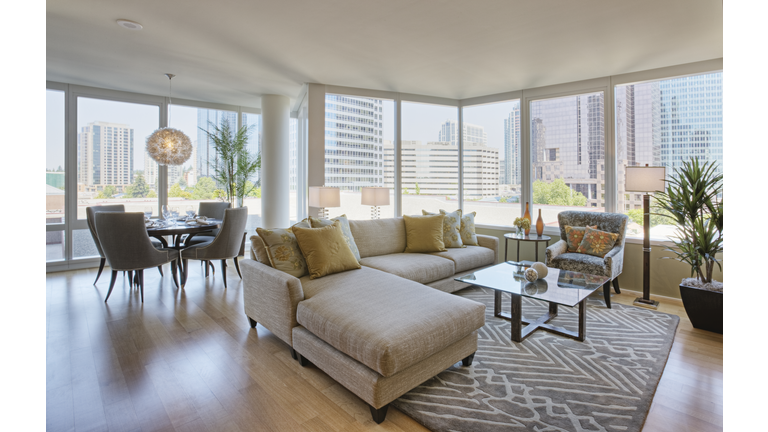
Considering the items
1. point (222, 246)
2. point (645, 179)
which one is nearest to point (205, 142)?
point (222, 246)

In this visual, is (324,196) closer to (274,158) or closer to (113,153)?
(274,158)

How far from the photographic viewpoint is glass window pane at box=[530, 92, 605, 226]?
4.70 metres

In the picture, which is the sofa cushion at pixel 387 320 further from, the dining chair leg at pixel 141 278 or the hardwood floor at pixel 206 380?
the dining chair leg at pixel 141 278

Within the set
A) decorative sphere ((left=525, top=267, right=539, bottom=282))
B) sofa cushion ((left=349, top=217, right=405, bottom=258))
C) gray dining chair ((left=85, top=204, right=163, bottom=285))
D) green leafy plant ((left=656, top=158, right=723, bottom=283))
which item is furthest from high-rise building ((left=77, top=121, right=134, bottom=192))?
green leafy plant ((left=656, top=158, right=723, bottom=283))

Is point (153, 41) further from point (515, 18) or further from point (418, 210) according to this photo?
point (418, 210)

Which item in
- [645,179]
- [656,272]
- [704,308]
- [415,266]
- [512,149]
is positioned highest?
[512,149]

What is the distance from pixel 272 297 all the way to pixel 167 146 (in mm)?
3229

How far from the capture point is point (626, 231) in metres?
4.26

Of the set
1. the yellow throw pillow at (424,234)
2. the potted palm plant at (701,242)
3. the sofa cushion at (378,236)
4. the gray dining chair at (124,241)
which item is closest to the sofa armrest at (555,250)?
the potted palm plant at (701,242)

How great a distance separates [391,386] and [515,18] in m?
2.83

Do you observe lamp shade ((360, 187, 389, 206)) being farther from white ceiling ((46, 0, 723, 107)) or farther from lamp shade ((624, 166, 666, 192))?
lamp shade ((624, 166, 666, 192))

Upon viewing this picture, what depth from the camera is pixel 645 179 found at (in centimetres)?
380

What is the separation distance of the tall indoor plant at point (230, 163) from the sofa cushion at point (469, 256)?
12.2 feet
